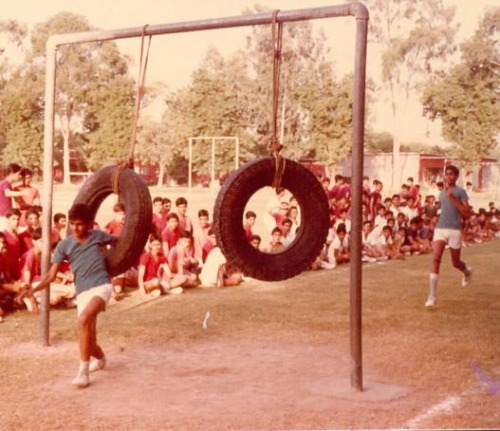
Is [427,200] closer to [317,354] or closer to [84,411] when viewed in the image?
[317,354]

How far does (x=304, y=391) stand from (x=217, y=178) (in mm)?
21987

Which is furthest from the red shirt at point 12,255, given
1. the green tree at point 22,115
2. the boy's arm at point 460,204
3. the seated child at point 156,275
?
the green tree at point 22,115

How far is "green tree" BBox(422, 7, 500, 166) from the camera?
1691 centimetres

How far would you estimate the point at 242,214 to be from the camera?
4270 millimetres

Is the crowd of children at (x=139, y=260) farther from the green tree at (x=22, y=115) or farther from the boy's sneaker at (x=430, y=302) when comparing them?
the green tree at (x=22, y=115)

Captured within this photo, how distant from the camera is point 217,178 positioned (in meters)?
26.1

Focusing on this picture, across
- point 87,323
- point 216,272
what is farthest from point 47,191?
point 216,272

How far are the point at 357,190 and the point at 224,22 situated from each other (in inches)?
51.3

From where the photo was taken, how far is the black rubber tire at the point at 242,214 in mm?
4230

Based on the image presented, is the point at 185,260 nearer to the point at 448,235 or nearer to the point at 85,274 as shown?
the point at 448,235

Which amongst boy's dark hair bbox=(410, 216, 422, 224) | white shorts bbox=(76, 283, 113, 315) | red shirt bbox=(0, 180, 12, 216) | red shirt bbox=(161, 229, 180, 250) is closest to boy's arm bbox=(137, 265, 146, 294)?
red shirt bbox=(161, 229, 180, 250)

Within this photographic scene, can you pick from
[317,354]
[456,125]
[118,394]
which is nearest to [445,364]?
[317,354]

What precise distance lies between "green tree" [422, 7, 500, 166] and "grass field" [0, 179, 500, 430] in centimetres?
1020

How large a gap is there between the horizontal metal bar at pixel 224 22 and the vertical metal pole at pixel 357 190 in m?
0.07
